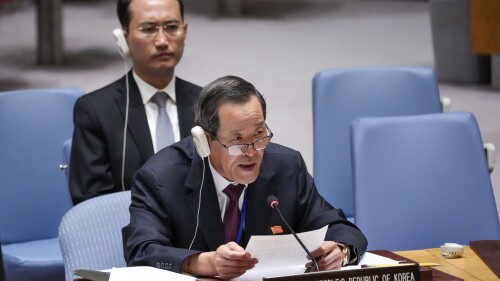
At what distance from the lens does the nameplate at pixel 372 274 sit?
8.17 feet

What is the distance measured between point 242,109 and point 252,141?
90 millimetres

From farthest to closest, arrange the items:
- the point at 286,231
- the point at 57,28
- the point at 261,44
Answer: the point at 261,44 < the point at 57,28 < the point at 286,231

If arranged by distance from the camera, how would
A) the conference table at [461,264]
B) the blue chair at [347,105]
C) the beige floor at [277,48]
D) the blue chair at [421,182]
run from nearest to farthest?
the conference table at [461,264]
the blue chair at [421,182]
the blue chair at [347,105]
the beige floor at [277,48]

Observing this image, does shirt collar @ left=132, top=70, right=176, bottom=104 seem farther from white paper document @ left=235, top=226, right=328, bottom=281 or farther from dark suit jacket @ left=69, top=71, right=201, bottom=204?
white paper document @ left=235, top=226, right=328, bottom=281

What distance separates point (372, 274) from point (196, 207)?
67cm

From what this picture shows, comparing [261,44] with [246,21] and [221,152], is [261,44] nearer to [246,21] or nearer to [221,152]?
[246,21]

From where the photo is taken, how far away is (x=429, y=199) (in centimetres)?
368

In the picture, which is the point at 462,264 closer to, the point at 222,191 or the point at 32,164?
the point at 222,191

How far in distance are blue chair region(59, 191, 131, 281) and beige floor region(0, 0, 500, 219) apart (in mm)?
3498

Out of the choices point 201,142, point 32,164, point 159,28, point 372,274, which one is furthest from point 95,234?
point 32,164

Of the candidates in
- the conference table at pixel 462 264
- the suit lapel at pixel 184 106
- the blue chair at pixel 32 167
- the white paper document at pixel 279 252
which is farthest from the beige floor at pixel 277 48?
the white paper document at pixel 279 252

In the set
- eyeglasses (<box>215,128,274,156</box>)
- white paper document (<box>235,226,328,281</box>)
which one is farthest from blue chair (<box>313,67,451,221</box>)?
white paper document (<box>235,226,328,281</box>)

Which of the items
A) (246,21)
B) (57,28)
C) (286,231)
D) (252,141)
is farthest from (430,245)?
(246,21)

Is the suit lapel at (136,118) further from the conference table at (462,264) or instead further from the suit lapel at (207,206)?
the conference table at (462,264)
